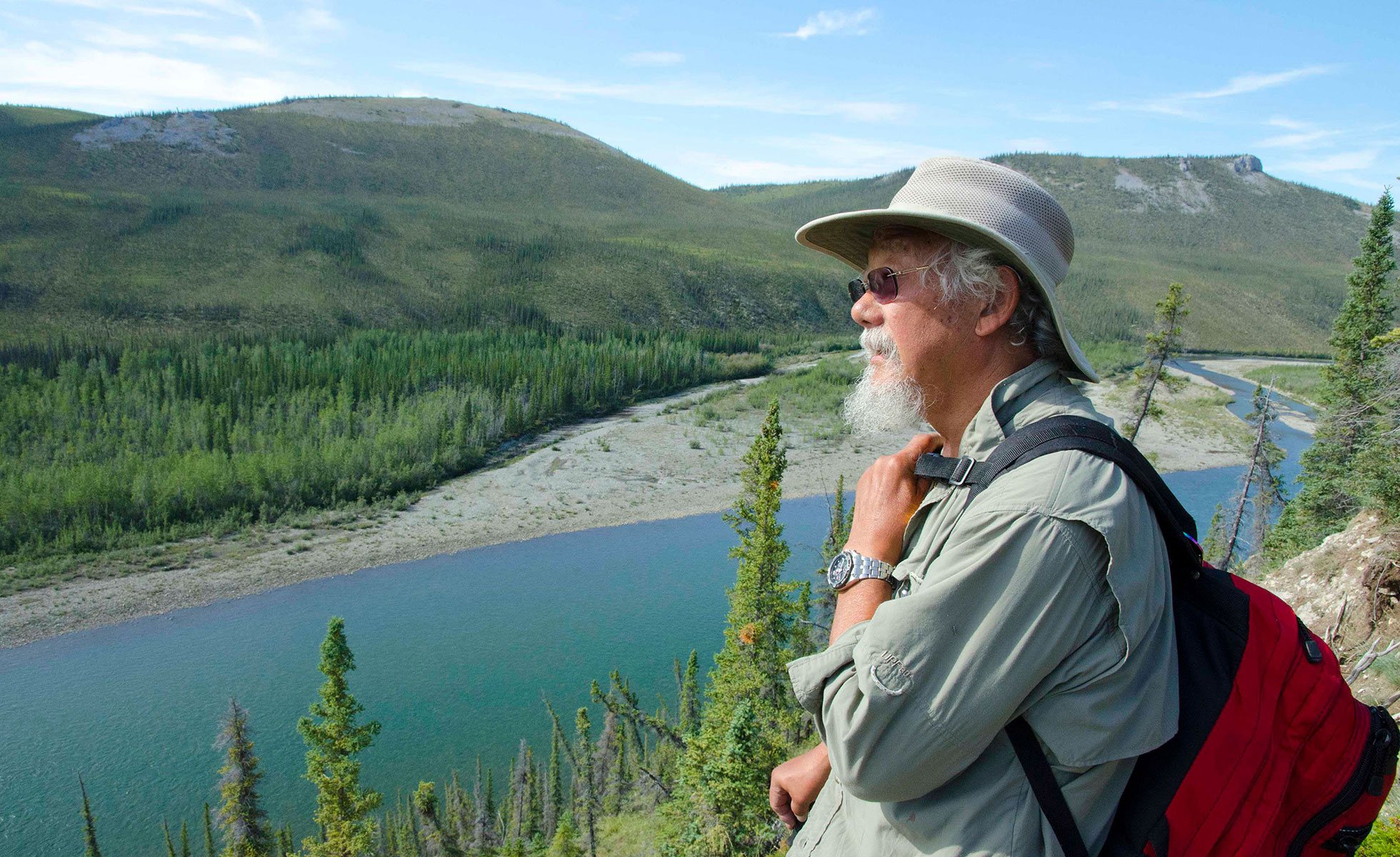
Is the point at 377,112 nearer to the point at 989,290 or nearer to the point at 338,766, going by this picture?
the point at 338,766

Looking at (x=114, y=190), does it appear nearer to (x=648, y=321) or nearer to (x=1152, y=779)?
(x=648, y=321)

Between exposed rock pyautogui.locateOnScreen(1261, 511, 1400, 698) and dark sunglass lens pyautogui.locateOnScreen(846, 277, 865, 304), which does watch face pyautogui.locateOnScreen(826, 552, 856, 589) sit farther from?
exposed rock pyautogui.locateOnScreen(1261, 511, 1400, 698)

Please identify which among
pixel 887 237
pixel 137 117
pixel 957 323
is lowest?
pixel 957 323

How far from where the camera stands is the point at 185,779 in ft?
75.8

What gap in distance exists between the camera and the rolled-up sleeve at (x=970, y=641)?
1.50m

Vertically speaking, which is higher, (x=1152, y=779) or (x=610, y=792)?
(x=1152, y=779)

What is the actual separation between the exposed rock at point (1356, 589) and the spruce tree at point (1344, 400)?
9.38 m

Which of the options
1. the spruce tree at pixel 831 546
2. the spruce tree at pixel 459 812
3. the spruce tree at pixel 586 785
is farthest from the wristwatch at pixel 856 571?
A: the spruce tree at pixel 459 812

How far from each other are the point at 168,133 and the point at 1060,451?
181 metres

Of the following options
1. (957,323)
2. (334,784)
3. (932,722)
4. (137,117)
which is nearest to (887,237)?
(957,323)

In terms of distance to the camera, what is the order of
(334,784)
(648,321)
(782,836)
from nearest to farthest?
(782,836), (334,784), (648,321)

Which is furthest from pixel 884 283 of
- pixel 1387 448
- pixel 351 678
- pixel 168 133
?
pixel 168 133

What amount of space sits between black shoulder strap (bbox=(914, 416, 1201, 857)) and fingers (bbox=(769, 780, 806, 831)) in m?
0.93

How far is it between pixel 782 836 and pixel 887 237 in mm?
12337
